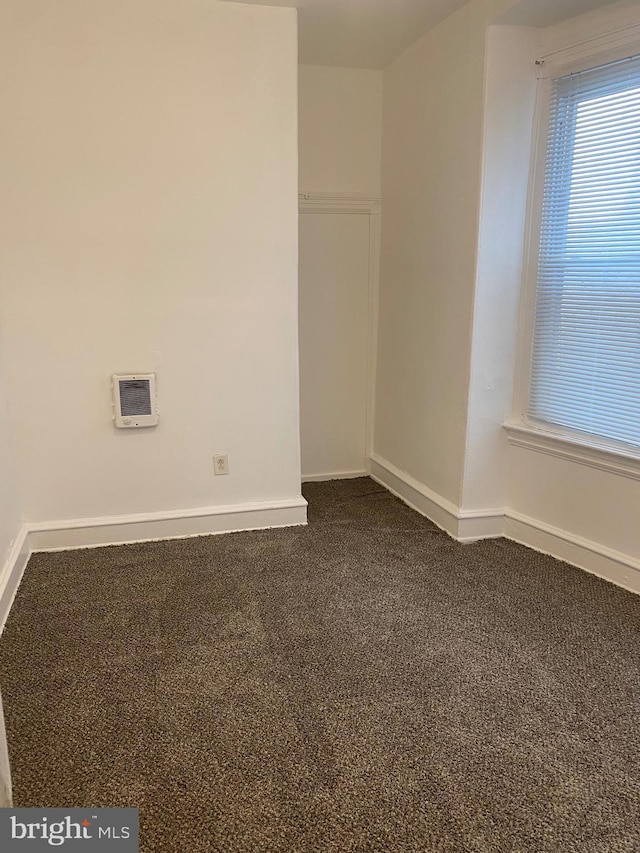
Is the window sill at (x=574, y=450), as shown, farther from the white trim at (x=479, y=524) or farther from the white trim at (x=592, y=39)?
the white trim at (x=592, y=39)

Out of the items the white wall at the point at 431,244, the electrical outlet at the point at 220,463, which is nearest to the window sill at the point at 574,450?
the white wall at the point at 431,244

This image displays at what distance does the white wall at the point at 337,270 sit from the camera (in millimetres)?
3480

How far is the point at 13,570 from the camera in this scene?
2469 millimetres

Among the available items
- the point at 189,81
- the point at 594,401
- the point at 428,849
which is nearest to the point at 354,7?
the point at 189,81

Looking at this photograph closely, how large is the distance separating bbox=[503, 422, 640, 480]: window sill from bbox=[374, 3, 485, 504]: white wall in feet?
0.88

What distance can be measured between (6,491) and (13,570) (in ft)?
1.09

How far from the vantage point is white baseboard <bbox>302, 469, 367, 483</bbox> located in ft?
12.8

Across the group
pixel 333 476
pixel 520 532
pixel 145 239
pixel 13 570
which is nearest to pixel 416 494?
pixel 520 532

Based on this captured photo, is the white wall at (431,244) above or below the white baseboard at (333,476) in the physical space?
above

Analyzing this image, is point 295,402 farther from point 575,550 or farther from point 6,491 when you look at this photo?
point 575,550

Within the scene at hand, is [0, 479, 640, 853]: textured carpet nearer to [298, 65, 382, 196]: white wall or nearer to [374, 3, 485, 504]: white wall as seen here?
[374, 3, 485, 504]: white wall

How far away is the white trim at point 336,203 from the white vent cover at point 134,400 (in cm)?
147

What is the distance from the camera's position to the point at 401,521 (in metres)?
3.21

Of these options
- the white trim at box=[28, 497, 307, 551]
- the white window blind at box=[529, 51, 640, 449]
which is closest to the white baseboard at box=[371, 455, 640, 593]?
the white window blind at box=[529, 51, 640, 449]
